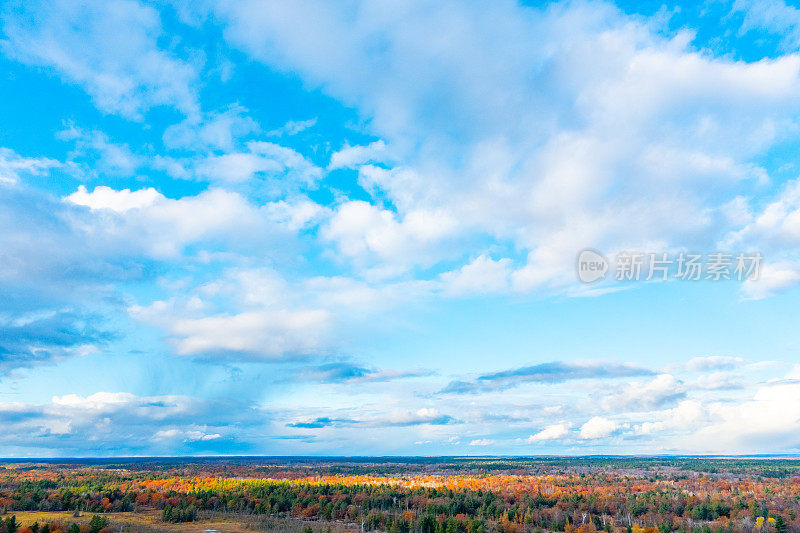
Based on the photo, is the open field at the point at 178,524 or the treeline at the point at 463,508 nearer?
the open field at the point at 178,524

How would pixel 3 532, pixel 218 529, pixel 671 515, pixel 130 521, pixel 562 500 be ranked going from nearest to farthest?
pixel 3 532, pixel 218 529, pixel 130 521, pixel 671 515, pixel 562 500

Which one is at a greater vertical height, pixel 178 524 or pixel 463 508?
pixel 178 524

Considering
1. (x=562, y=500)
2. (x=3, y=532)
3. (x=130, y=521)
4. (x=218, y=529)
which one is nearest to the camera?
(x=3, y=532)

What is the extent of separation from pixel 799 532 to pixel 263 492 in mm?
154755

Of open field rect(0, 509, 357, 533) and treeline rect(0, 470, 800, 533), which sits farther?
treeline rect(0, 470, 800, 533)

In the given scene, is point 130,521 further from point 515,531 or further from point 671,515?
point 671,515

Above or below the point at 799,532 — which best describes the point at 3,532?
above

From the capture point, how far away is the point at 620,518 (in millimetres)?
151250

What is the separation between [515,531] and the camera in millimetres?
126438

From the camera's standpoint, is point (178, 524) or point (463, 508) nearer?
point (178, 524)

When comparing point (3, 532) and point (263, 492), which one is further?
point (263, 492)

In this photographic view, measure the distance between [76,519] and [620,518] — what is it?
496ft

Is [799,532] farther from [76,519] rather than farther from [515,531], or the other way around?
[76,519]

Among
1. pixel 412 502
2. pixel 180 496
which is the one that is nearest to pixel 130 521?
pixel 180 496
